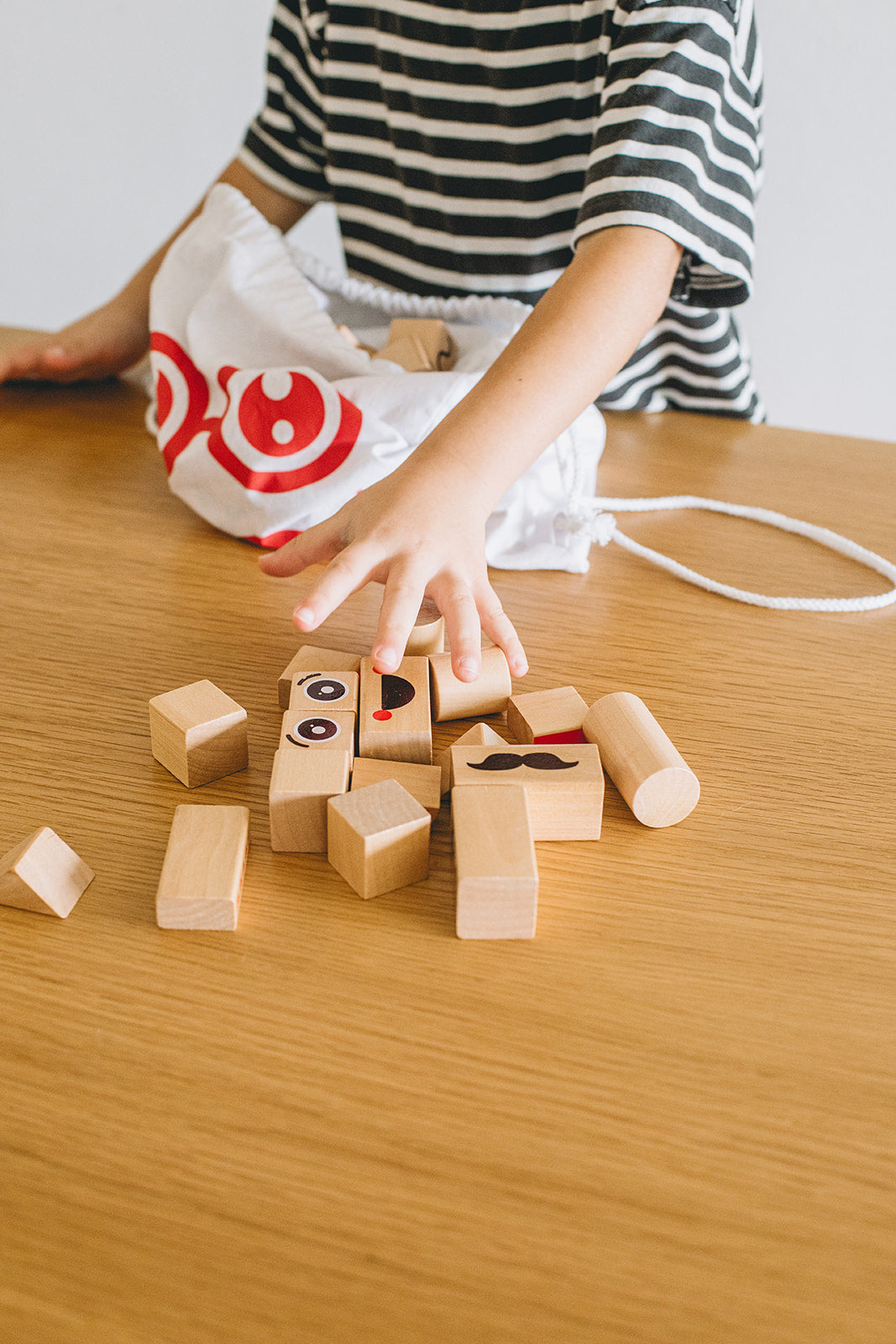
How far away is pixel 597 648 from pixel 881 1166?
338 mm

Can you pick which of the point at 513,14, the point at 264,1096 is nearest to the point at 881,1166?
the point at 264,1096

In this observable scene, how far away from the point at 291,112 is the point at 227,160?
1.23 metres

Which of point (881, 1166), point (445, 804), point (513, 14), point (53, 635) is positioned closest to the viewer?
point (881, 1166)

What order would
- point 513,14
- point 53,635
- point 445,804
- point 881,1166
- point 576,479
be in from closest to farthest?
point 881,1166 < point 445,804 < point 53,635 < point 576,479 < point 513,14

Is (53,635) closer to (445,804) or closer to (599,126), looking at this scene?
→ (445,804)

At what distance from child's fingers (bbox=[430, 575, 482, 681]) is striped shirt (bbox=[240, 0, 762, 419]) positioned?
0.30 metres

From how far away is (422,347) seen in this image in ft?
2.48

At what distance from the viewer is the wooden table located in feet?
0.98

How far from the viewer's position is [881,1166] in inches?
13.4

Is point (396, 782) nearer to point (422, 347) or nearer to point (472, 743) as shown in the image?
point (472, 743)

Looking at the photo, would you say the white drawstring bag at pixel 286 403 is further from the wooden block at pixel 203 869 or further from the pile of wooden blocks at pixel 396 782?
the wooden block at pixel 203 869

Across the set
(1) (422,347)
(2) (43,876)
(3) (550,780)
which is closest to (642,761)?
(3) (550,780)

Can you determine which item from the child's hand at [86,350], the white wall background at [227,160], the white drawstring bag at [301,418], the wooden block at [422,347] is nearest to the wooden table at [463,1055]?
the white drawstring bag at [301,418]

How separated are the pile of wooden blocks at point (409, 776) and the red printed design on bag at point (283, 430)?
18 centimetres
